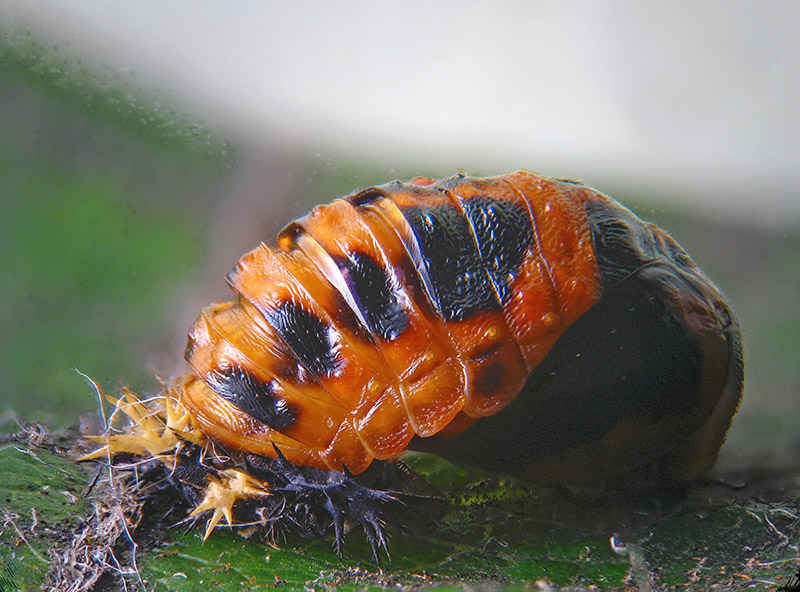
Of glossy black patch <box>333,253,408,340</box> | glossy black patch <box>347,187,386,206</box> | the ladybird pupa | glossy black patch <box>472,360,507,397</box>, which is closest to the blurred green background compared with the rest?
the ladybird pupa

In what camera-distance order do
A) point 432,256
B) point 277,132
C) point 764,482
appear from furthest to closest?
point 277,132, point 764,482, point 432,256

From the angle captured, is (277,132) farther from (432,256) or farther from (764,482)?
(764,482)

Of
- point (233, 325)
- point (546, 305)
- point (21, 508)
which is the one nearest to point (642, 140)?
point (546, 305)

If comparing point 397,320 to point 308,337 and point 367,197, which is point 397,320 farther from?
point 367,197

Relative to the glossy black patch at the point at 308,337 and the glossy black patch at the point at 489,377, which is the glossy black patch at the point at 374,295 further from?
the glossy black patch at the point at 489,377

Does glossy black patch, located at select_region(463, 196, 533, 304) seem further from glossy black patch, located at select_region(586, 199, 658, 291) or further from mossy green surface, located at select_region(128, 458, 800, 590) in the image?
mossy green surface, located at select_region(128, 458, 800, 590)

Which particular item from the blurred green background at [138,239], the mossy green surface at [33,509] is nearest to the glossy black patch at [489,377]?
the blurred green background at [138,239]
